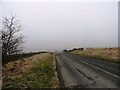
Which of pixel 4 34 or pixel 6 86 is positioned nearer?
pixel 6 86

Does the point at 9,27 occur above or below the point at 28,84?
above

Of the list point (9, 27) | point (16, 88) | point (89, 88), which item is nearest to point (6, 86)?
point (16, 88)

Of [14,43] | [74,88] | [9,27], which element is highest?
[9,27]

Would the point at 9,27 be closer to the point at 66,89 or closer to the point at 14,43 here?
the point at 14,43

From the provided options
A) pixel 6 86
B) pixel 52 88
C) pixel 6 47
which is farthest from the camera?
pixel 6 47

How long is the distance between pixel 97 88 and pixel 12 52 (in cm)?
2651

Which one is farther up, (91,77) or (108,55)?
(108,55)

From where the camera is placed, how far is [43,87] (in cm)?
1062

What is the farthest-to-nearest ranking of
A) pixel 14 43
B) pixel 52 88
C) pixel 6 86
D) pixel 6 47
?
pixel 14 43 → pixel 6 47 → pixel 6 86 → pixel 52 88

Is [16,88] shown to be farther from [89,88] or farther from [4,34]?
[4,34]

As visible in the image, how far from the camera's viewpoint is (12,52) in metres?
35.1

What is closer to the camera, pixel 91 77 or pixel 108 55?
pixel 91 77

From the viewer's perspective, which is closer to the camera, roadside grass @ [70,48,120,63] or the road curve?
the road curve

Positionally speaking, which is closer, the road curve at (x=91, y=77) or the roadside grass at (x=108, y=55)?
the road curve at (x=91, y=77)
